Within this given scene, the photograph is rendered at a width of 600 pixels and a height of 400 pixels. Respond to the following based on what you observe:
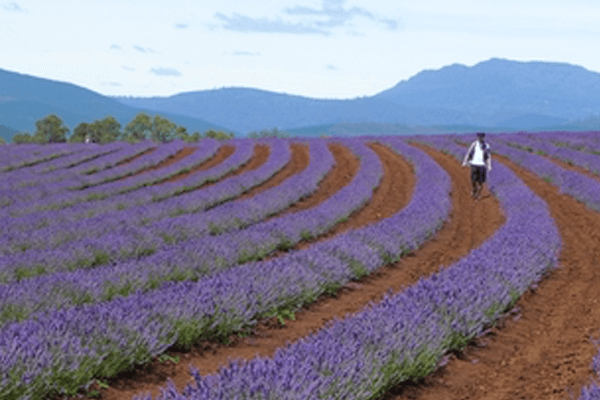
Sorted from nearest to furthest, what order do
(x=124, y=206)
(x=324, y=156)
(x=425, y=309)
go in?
(x=425, y=309) → (x=124, y=206) → (x=324, y=156)

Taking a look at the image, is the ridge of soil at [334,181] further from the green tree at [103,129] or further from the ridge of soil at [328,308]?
the green tree at [103,129]

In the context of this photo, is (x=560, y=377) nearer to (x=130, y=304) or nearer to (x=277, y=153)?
(x=130, y=304)

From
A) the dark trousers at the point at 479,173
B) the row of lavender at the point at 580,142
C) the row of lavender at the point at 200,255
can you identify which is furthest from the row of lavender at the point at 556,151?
the row of lavender at the point at 200,255

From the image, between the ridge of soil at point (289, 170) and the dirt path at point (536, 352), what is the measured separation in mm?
9771

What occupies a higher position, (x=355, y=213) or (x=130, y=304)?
(x=130, y=304)

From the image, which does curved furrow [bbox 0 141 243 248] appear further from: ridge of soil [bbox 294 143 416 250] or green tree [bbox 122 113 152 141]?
green tree [bbox 122 113 152 141]

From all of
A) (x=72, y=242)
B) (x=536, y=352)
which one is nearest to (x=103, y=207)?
(x=72, y=242)

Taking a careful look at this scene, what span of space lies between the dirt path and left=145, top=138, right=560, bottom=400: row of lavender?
0.16m

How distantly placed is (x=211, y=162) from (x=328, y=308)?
20539 mm

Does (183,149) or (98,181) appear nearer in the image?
(98,181)

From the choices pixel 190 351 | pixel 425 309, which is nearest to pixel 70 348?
pixel 190 351

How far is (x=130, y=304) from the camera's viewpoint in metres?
5.45

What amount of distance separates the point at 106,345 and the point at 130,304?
69 cm

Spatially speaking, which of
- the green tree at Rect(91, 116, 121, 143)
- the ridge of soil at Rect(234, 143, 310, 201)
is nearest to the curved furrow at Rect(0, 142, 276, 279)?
the ridge of soil at Rect(234, 143, 310, 201)
